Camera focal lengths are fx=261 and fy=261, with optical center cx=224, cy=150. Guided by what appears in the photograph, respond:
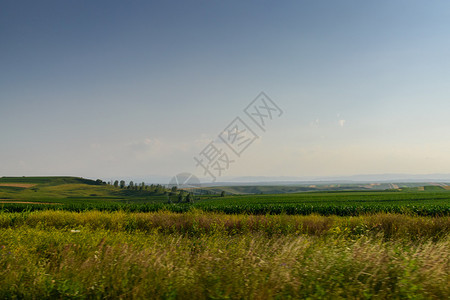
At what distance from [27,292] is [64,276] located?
57 cm

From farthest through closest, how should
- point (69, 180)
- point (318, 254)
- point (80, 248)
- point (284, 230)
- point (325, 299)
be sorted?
point (69, 180)
point (284, 230)
point (80, 248)
point (318, 254)
point (325, 299)

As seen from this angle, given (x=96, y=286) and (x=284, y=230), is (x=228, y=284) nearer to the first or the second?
(x=96, y=286)

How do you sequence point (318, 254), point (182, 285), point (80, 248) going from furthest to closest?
point (80, 248)
point (318, 254)
point (182, 285)

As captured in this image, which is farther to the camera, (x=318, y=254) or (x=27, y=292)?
(x=318, y=254)

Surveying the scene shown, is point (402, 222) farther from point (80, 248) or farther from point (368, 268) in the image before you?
point (80, 248)

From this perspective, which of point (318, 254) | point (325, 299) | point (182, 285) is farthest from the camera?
point (318, 254)

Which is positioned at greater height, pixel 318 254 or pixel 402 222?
pixel 318 254

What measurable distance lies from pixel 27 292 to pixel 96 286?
1.13 m

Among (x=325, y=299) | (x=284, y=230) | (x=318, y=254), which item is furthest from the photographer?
(x=284, y=230)

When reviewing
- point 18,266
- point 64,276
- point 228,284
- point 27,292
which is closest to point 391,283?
point 228,284

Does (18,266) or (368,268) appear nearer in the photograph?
(368,268)

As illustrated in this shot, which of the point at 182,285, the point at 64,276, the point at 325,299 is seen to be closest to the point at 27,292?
the point at 64,276

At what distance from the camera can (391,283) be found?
4.48 m

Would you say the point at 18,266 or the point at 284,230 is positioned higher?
the point at 18,266
